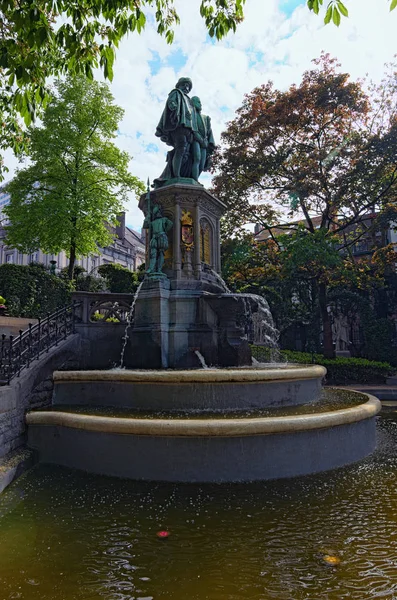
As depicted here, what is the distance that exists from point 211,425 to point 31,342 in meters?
4.75

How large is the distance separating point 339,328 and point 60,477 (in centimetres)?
3419

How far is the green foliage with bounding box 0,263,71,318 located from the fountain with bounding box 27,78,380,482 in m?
7.83

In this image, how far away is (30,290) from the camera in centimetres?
1728

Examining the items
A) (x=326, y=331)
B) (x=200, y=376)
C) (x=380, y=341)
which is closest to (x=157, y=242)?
(x=200, y=376)

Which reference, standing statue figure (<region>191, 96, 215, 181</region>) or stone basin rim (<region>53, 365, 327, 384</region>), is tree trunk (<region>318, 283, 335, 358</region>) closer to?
standing statue figure (<region>191, 96, 215, 181</region>)

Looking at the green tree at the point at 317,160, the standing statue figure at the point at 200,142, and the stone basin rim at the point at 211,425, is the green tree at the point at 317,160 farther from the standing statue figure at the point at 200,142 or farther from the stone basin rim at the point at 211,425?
the stone basin rim at the point at 211,425

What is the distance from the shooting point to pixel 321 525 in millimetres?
4184

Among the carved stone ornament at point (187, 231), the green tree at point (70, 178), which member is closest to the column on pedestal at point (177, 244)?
the carved stone ornament at point (187, 231)

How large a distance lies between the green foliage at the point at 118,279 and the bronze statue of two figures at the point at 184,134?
36.9 feet

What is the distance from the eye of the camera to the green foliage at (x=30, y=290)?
16.4 m

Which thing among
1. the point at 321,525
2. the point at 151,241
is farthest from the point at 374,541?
the point at 151,241

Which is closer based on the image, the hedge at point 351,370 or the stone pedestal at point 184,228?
the stone pedestal at point 184,228

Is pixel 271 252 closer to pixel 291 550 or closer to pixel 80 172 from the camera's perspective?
pixel 80 172

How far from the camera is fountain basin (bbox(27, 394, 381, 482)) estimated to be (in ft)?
18.1
